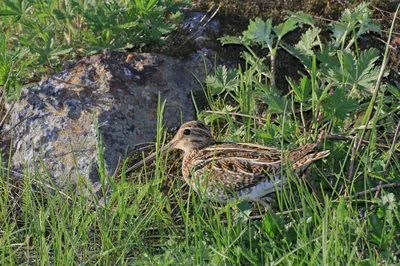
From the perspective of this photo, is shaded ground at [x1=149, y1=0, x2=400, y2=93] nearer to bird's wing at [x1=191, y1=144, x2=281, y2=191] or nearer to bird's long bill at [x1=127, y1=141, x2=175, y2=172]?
bird's long bill at [x1=127, y1=141, x2=175, y2=172]

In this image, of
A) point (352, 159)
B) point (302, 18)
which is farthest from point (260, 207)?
point (302, 18)

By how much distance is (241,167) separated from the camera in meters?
4.89

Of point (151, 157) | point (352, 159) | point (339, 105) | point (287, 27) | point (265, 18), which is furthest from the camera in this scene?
point (265, 18)

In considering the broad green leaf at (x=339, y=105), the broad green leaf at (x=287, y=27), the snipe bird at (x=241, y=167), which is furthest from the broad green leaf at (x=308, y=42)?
the snipe bird at (x=241, y=167)

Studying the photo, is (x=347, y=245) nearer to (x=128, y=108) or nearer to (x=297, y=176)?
(x=297, y=176)

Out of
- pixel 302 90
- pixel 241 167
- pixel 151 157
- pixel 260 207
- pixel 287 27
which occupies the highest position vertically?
pixel 287 27

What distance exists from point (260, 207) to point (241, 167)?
320 mm

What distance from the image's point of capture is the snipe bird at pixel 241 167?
466 cm

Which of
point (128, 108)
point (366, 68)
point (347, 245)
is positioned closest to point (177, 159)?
point (128, 108)

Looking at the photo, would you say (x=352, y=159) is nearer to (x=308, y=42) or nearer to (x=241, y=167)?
(x=241, y=167)

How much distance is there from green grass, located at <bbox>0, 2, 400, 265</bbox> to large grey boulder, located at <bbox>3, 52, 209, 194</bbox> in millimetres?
177

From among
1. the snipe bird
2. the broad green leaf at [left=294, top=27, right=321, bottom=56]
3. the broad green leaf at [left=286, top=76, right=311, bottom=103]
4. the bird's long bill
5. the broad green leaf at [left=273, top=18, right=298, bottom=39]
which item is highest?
the broad green leaf at [left=273, top=18, right=298, bottom=39]

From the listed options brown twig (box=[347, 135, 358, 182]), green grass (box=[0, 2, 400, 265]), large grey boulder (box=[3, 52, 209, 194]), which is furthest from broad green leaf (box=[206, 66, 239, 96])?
brown twig (box=[347, 135, 358, 182])

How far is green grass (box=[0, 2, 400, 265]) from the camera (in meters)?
4.24
